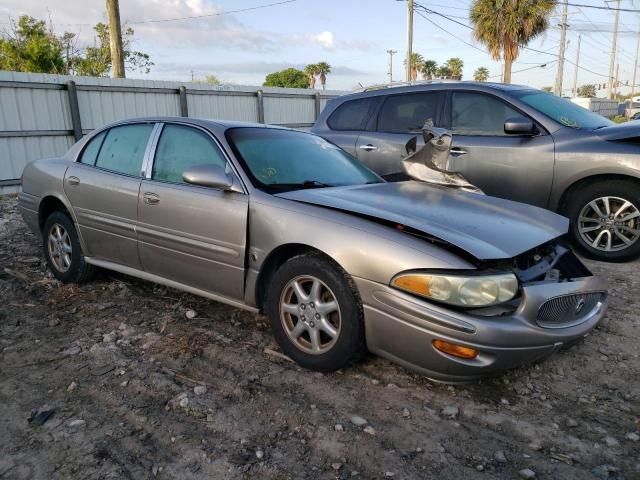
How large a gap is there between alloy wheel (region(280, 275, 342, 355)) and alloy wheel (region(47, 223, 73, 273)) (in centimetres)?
244

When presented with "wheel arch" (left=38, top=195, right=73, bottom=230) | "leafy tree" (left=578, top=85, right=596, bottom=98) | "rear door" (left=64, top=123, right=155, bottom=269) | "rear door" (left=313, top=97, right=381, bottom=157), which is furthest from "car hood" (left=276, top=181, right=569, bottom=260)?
"leafy tree" (left=578, top=85, right=596, bottom=98)

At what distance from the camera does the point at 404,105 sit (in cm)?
602

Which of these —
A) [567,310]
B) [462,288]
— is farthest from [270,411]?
[567,310]

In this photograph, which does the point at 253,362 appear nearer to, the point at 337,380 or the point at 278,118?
the point at 337,380

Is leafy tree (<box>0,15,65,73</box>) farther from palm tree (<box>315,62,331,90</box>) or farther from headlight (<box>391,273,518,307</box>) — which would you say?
palm tree (<box>315,62,331,90</box>)

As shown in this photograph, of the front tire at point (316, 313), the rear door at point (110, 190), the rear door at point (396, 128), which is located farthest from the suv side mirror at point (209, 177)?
the rear door at point (396, 128)

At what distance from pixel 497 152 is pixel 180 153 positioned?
10.5 ft

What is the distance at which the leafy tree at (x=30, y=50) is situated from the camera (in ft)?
74.4

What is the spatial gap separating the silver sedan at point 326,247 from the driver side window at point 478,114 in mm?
1983

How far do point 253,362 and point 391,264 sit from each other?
1144 millimetres

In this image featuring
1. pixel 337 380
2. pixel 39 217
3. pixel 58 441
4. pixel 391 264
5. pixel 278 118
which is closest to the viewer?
pixel 58 441

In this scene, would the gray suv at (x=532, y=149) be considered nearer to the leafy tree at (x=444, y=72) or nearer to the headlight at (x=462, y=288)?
the headlight at (x=462, y=288)

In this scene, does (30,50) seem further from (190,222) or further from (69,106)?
(190,222)

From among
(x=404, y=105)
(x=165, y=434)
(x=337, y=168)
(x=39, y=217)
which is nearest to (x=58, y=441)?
(x=165, y=434)
